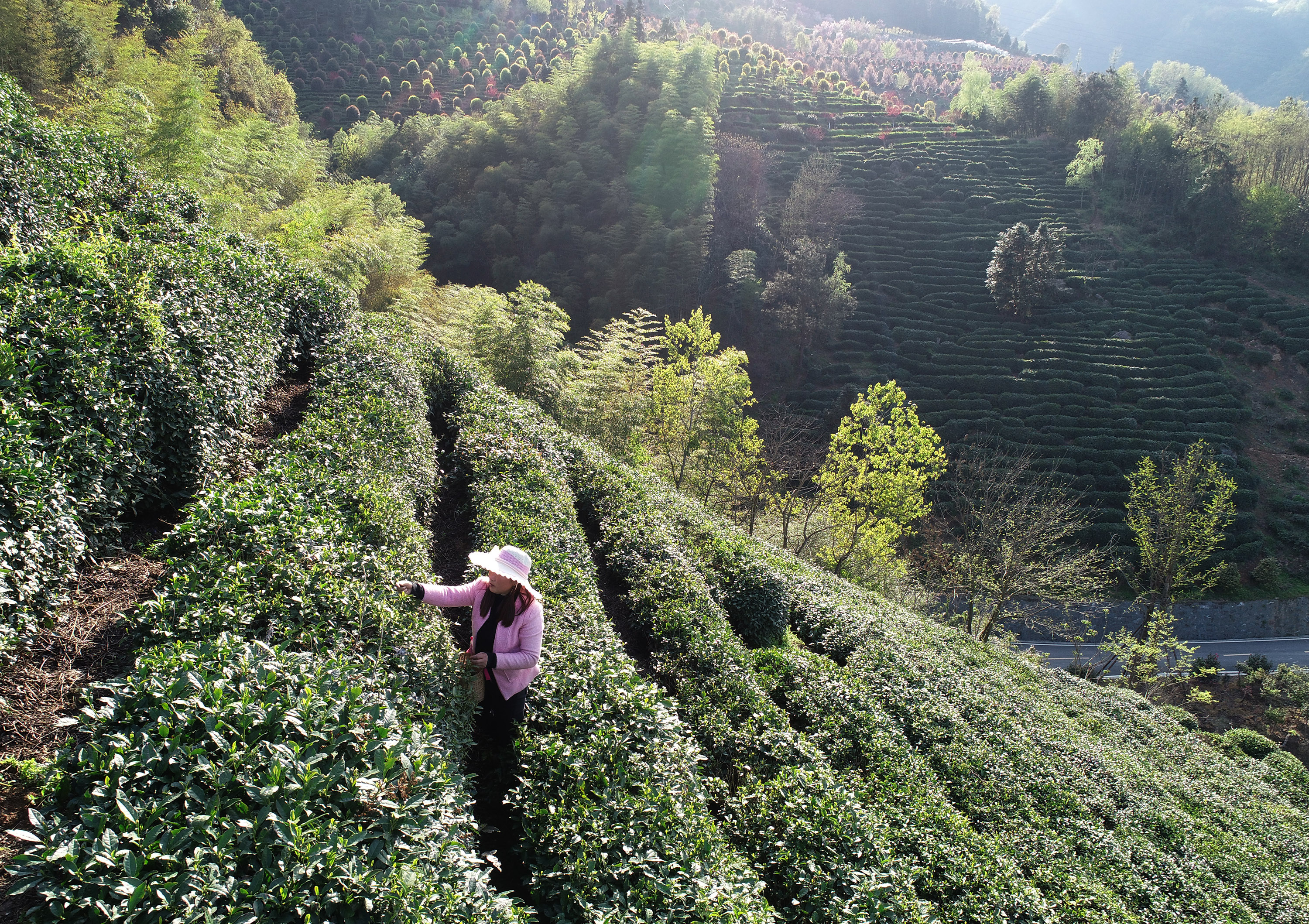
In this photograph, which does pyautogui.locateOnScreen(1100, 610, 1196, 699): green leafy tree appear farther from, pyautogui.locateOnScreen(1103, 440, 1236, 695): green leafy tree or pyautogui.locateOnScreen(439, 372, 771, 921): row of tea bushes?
pyautogui.locateOnScreen(439, 372, 771, 921): row of tea bushes

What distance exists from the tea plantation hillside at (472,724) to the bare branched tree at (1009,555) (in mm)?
8288

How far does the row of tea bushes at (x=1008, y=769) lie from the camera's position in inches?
270

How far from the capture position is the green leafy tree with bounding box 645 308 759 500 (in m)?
22.2

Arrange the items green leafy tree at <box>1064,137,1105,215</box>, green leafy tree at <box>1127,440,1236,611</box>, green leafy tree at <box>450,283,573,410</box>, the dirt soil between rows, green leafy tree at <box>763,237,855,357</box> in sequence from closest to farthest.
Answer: the dirt soil between rows
green leafy tree at <box>450,283,573,410</box>
green leafy tree at <box>1127,440,1236,611</box>
green leafy tree at <box>763,237,855,357</box>
green leafy tree at <box>1064,137,1105,215</box>

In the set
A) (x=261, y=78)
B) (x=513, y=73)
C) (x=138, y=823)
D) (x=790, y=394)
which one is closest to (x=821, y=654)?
(x=138, y=823)

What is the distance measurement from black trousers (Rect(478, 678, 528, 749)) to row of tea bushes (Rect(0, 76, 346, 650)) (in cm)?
282

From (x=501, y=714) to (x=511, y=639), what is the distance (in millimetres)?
621

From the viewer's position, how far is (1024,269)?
40469mm

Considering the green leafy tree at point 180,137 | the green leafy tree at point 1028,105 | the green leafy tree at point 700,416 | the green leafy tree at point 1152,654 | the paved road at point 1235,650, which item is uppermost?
the green leafy tree at point 1028,105

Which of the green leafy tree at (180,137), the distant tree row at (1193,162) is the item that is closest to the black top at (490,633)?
the green leafy tree at (180,137)

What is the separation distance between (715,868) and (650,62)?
2048 inches

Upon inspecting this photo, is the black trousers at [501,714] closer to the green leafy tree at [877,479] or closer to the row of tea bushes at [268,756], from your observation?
the row of tea bushes at [268,756]

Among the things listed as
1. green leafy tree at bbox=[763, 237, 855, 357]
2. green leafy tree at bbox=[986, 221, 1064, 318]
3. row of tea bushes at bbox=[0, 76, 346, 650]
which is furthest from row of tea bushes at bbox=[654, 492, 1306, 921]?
green leafy tree at bbox=[986, 221, 1064, 318]

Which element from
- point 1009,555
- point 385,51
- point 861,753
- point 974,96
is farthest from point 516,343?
point 974,96
